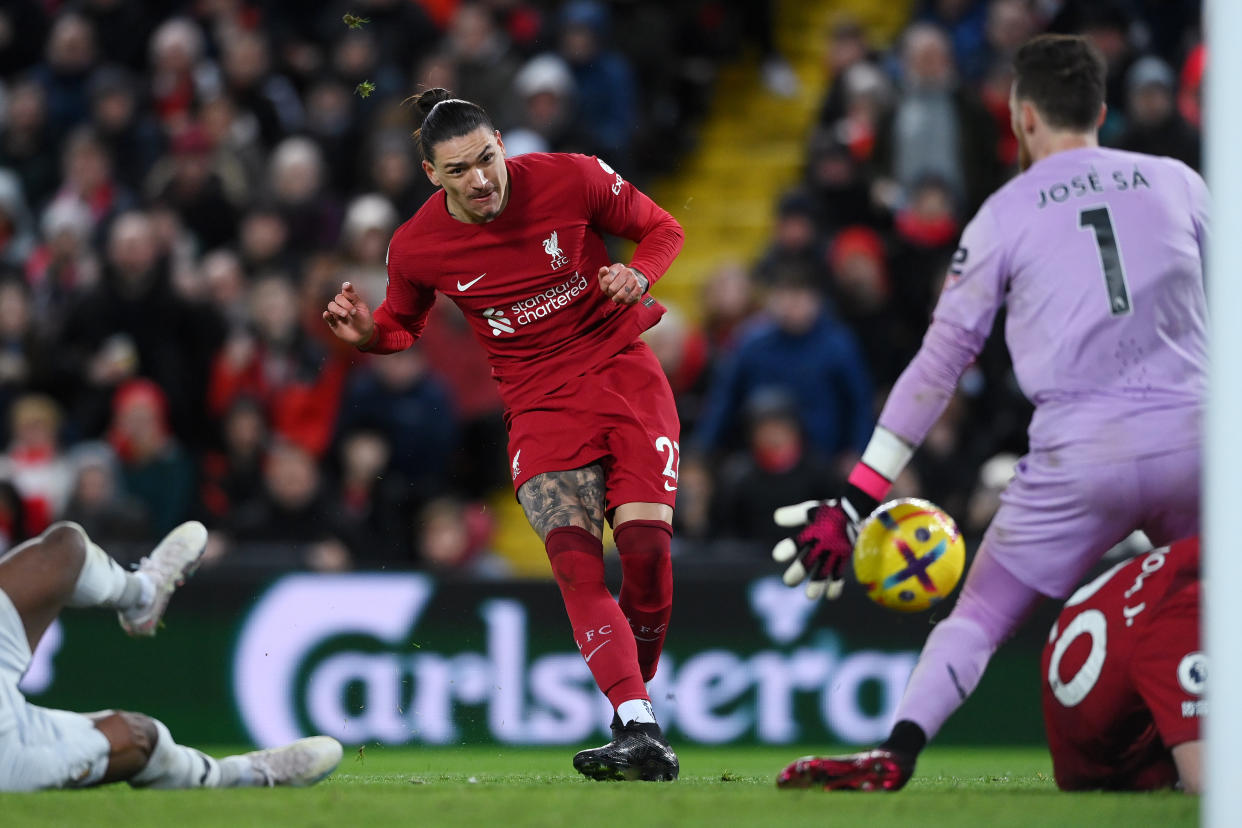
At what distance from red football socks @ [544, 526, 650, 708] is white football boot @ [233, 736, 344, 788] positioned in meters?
0.91

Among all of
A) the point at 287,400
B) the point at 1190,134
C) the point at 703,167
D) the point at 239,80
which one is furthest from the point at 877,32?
the point at 287,400

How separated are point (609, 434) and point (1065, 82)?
1908 millimetres

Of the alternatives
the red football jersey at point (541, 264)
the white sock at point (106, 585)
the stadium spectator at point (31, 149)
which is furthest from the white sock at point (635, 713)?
the stadium spectator at point (31, 149)

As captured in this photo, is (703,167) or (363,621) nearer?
(363,621)

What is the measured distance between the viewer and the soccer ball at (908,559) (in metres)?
5.33

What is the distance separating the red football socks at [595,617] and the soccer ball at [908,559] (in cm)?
82

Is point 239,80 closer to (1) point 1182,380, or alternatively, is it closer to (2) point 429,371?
(2) point 429,371

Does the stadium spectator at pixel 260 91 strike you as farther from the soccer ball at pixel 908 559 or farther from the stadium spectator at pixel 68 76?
the soccer ball at pixel 908 559

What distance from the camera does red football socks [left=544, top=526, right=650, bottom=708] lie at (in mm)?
5684

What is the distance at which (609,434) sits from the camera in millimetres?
6066

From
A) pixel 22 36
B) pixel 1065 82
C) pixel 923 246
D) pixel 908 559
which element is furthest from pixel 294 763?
pixel 22 36

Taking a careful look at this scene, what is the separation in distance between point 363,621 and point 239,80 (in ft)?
15.5

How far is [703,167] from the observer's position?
12664mm

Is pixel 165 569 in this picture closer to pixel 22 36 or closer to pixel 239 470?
pixel 239 470
